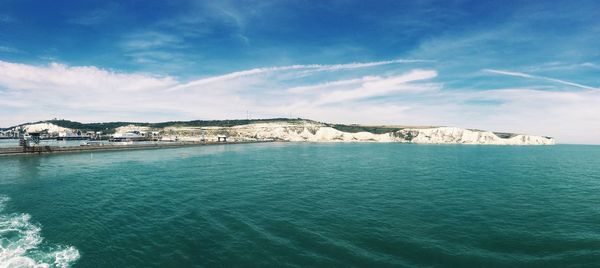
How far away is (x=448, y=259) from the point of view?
21562mm

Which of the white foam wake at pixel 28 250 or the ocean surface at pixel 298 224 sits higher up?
the ocean surface at pixel 298 224

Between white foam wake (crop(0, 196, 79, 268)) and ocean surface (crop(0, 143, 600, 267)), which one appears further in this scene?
ocean surface (crop(0, 143, 600, 267))

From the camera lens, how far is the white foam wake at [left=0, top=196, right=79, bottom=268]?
21.4 metres

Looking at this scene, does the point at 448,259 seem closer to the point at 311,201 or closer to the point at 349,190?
the point at 311,201

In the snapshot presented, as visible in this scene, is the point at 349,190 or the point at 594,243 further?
the point at 349,190

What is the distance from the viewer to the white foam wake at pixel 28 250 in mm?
21438

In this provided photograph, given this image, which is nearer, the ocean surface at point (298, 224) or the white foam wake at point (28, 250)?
the white foam wake at point (28, 250)

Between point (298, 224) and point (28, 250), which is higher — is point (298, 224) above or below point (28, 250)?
above

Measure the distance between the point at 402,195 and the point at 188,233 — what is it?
28.3 meters

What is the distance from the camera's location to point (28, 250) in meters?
23.6

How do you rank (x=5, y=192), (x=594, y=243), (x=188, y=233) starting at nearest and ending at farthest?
(x=594, y=243) → (x=188, y=233) → (x=5, y=192)

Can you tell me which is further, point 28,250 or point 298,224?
point 298,224

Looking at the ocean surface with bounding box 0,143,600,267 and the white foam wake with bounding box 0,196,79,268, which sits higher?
the ocean surface with bounding box 0,143,600,267

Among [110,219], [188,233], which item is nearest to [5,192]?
[110,219]
